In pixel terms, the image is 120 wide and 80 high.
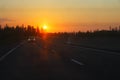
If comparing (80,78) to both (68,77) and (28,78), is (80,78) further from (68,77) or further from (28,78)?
(28,78)

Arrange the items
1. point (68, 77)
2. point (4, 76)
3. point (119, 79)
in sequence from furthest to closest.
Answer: point (4, 76), point (68, 77), point (119, 79)

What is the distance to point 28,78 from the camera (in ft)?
42.1

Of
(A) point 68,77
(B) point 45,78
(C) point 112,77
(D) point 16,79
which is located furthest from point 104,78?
(D) point 16,79

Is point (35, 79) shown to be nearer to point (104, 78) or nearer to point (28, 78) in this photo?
point (28, 78)

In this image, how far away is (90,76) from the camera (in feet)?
42.6

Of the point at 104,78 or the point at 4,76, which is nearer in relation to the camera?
the point at 104,78

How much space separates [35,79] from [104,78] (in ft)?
8.17

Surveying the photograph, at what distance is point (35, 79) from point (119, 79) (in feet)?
→ 9.86

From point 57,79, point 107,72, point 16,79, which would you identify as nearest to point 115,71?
point 107,72

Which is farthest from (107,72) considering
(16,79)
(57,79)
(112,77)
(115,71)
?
(16,79)

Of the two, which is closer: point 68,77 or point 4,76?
point 68,77

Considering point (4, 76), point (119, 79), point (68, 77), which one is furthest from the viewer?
point (4, 76)

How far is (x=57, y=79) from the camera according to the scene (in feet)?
40.4

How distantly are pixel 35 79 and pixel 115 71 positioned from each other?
12.1ft
